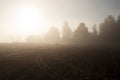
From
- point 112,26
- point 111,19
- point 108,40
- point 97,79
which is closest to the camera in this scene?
point 97,79

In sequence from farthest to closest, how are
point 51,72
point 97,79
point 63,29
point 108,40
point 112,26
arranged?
point 63,29 → point 112,26 → point 108,40 → point 51,72 → point 97,79

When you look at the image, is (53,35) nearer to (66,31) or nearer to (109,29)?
(66,31)

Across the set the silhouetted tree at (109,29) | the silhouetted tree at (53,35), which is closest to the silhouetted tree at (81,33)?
the silhouetted tree at (109,29)

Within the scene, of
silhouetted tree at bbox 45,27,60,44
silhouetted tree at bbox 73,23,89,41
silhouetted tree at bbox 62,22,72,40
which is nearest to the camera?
silhouetted tree at bbox 73,23,89,41

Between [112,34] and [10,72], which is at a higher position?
[112,34]

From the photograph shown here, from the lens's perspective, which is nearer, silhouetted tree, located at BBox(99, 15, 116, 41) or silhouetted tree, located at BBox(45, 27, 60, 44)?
silhouetted tree, located at BBox(99, 15, 116, 41)

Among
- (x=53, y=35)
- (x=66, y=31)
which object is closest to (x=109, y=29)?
(x=66, y=31)

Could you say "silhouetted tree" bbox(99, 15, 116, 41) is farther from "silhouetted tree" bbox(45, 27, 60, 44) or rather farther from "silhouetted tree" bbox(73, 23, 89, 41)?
"silhouetted tree" bbox(45, 27, 60, 44)

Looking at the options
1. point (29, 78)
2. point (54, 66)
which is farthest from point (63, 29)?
point (29, 78)

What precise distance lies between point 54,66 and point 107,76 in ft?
48.4

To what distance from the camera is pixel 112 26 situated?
389 ft

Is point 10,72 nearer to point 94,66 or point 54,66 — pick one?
point 54,66

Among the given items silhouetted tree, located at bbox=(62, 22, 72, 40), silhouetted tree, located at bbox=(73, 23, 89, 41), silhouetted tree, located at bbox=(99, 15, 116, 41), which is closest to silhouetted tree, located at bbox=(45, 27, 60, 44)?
silhouetted tree, located at bbox=(62, 22, 72, 40)

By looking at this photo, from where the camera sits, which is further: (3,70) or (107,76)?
(3,70)
